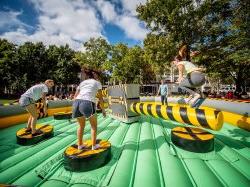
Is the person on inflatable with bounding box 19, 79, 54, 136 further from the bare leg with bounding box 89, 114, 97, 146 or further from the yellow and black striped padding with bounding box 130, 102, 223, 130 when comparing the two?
the yellow and black striped padding with bounding box 130, 102, 223, 130

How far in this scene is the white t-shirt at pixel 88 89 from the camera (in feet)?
11.5

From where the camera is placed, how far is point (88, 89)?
3.54 meters

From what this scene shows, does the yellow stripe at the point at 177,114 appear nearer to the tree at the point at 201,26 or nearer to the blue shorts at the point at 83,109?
the blue shorts at the point at 83,109

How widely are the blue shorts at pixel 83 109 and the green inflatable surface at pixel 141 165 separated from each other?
892 mm

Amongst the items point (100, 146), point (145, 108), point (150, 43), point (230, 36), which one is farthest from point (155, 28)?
point (100, 146)

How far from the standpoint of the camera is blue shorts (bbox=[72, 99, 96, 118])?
11.1 feet

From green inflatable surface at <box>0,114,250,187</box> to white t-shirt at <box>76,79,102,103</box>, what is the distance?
1.18 m

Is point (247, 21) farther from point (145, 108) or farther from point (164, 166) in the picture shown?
point (164, 166)

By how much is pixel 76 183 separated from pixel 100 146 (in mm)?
910

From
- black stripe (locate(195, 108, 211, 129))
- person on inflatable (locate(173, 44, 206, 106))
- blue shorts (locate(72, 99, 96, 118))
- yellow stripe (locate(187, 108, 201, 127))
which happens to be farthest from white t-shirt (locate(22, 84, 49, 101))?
black stripe (locate(195, 108, 211, 129))

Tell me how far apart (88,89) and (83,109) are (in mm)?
385

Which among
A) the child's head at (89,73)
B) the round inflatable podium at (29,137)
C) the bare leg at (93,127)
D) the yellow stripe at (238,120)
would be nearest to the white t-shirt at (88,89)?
the child's head at (89,73)

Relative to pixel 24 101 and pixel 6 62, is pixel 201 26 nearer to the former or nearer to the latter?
pixel 24 101

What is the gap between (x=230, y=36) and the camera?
1780 cm
